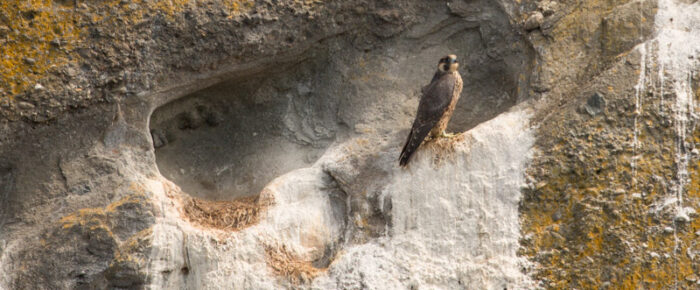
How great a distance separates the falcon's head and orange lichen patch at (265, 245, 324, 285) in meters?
1.94

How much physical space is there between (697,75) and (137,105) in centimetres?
441

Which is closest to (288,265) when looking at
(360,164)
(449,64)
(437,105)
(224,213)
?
(224,213)

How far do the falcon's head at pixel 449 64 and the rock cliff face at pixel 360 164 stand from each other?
53 cm

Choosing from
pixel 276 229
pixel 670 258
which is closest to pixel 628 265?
pixel 670 258

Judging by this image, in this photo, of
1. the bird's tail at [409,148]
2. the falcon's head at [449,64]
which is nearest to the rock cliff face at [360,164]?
the bird's tail at [409,148]

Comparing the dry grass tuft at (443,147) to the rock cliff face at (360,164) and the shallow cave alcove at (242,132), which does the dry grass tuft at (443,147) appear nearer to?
the rock cliff face at (360,164)

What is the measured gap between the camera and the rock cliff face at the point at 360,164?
7043 millimetres

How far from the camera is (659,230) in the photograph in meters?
6.88

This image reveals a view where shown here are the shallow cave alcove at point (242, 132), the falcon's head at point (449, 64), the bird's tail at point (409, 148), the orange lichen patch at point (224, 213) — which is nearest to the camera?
the bird's tail at point (409, 148)

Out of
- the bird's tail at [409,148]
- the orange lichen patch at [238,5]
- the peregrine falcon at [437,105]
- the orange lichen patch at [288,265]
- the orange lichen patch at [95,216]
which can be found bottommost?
the orange lichen patch at [288,265]

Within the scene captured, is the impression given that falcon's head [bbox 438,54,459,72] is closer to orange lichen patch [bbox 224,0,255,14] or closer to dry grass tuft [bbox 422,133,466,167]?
dry grass tuft [bbox 422,133,466,167]

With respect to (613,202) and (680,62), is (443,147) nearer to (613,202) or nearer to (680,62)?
(613,202)

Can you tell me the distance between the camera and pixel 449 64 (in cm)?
780

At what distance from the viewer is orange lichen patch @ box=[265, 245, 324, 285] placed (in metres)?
7.24
